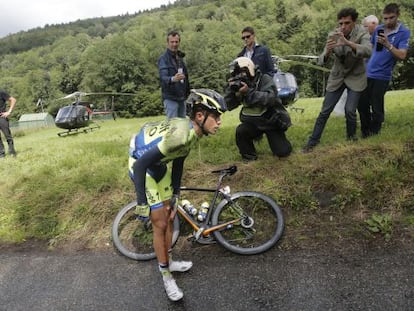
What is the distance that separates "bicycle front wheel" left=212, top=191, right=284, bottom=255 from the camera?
458cm

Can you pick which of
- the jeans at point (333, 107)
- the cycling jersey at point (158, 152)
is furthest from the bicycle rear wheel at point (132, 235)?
the jeans at point (333, 107)

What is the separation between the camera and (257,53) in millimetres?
6836

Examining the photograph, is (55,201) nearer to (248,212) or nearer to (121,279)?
(121,279)

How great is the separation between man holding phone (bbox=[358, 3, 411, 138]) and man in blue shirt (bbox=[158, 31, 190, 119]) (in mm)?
3586

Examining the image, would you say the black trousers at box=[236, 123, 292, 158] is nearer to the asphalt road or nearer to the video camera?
the video camera

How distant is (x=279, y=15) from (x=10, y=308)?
401 feet

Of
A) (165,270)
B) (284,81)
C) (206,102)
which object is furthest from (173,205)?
(284,81)

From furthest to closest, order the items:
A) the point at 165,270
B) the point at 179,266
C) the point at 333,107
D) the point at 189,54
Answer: the point at 189,54
the point at 333,107
the point at 179,266
the point at 165,270

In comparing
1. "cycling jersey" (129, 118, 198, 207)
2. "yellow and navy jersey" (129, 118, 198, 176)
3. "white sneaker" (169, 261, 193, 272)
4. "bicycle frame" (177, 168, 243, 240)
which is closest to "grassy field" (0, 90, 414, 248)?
"bicycle frame" (177, 168, 243, 240)

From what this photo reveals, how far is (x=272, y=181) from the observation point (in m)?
5.50

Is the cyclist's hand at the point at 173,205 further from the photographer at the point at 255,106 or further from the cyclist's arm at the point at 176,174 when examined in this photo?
the photographer at the point at 255,106

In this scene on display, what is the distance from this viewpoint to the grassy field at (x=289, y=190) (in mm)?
4672

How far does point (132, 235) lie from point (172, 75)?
12.5ft

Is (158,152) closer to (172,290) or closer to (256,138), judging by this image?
(172,290)
